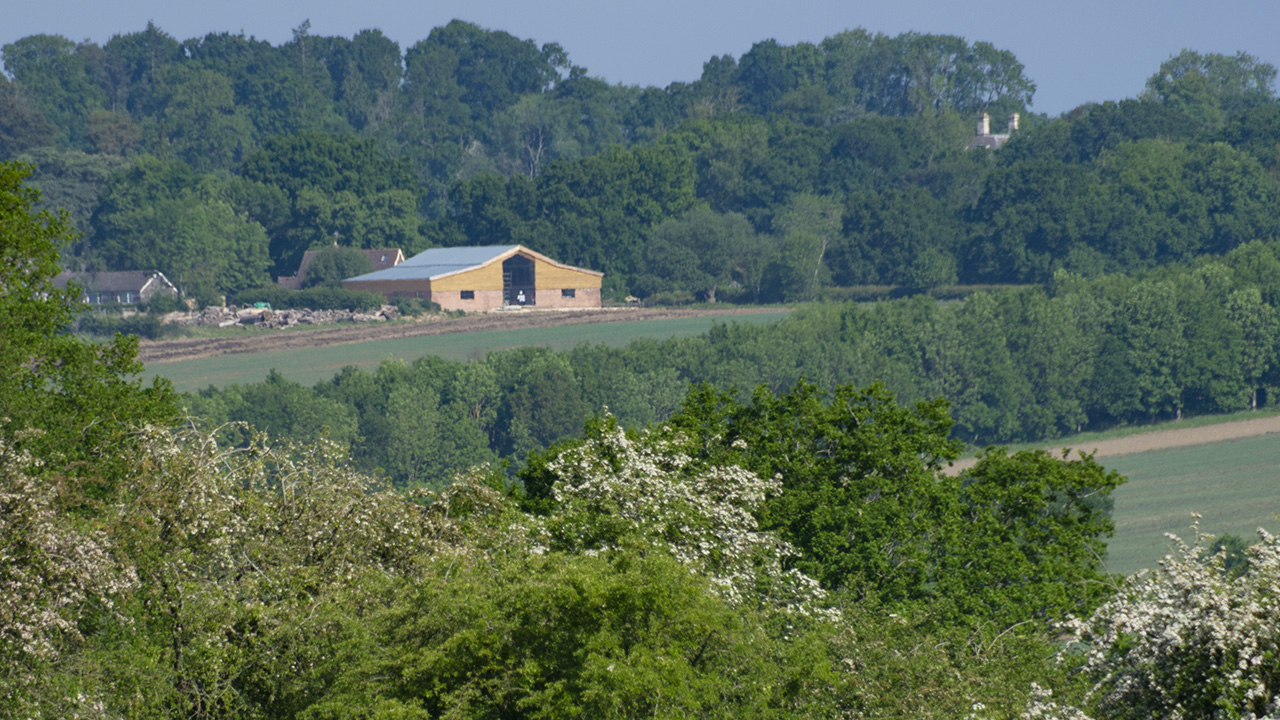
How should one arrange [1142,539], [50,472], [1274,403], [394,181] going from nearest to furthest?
[50,472]
[1142,539]
[1274,403]
[394,181]

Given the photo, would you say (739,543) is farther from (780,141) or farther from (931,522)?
(780,141)

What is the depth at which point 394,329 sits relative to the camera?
12800 cm

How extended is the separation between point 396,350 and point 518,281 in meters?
30.7

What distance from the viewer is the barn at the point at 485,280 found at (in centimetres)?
14150

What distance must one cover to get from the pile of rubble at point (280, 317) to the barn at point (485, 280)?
662cm

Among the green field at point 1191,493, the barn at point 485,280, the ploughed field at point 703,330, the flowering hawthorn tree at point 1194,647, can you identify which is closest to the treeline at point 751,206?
the barn at point 485,280

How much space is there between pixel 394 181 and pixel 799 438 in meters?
149

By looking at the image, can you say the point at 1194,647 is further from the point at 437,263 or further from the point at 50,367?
the point at 437,263

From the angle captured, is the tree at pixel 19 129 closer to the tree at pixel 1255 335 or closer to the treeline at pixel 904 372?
the treeline at pixel 904 372

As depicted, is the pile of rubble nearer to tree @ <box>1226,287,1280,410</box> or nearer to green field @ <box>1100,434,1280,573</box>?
green field @ <box>1100,434,1280,573</box>

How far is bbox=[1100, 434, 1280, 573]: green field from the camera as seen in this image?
79500 mm

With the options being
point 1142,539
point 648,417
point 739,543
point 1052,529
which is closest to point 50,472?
point 739,543

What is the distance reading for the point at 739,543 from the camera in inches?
1088

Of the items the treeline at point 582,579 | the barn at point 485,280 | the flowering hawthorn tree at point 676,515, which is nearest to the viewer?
the treeline at point 582,579
